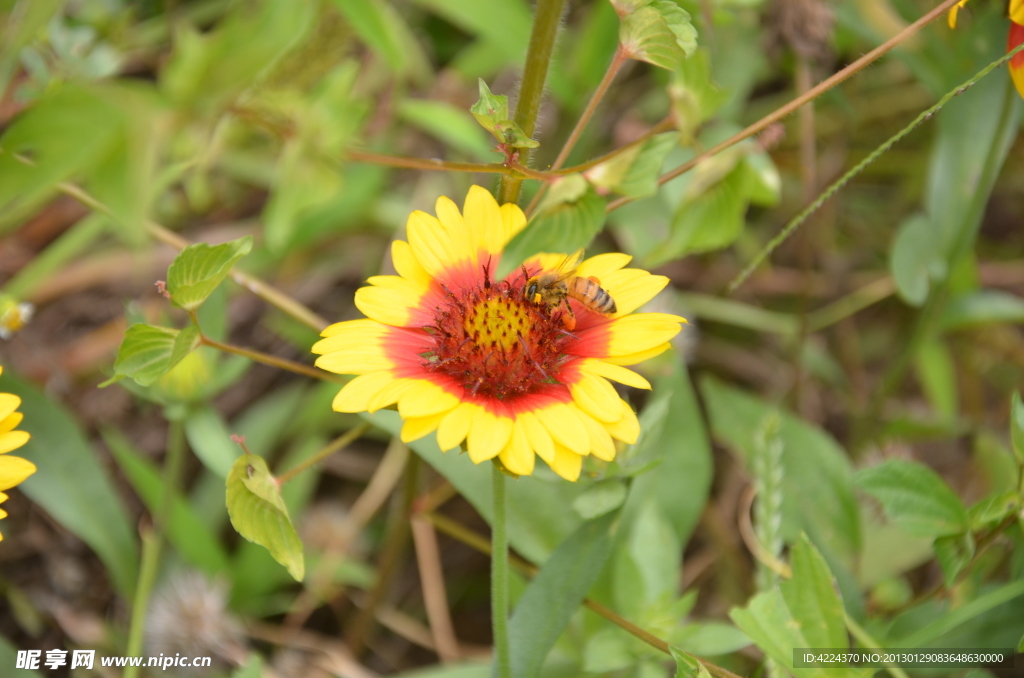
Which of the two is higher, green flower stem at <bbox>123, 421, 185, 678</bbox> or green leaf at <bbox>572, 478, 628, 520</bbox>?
green leaf at <bbox>572, 478, 628, 520</bbox>

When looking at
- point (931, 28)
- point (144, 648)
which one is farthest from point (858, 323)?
point (144, 648)

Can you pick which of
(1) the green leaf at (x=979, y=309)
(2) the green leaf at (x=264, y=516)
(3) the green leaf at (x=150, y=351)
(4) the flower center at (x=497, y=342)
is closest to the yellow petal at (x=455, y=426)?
(4) the flower center at (x=497, y=342)

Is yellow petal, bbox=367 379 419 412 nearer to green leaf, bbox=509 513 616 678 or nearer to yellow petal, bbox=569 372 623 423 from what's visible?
yellow petal, bbox=569 372 623 423

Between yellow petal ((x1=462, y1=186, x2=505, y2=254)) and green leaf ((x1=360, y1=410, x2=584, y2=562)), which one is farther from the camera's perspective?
green leaf ((x1=360, y1=410, x2=584, y2=562))

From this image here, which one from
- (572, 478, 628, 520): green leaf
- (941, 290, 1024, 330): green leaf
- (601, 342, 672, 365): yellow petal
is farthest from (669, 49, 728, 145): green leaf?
(941, 290, 1024, 330): green leaf

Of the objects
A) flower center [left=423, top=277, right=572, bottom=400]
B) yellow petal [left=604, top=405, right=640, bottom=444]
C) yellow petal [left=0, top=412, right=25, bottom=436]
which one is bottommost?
yellow petal [left=0, top=412, right=25, bottom=436]

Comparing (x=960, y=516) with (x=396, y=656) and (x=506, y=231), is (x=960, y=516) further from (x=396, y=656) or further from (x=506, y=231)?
(x=396, y=656)

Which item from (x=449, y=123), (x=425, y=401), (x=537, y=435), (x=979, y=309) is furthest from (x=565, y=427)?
(x=979, y=309)
